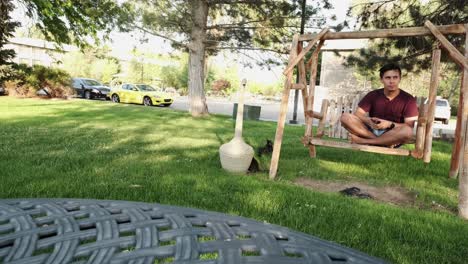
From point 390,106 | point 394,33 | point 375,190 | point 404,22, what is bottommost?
point 375,190

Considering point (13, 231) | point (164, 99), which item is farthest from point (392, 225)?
point (164, 99)

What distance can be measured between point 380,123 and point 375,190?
0.94 meters

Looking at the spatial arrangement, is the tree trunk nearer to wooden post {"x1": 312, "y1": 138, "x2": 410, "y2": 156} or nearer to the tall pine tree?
the tall pine tree

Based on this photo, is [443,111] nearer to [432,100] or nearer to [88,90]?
[432,100]

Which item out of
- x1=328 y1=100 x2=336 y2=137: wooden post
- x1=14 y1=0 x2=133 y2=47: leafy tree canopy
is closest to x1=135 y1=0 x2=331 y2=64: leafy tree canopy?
x1=14 y1=0 x2=133 y2=47: leafy tree canopy

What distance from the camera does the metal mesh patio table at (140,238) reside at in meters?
0.61

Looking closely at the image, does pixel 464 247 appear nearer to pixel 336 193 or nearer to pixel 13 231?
pixel 336 193

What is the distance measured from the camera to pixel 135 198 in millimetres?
3342

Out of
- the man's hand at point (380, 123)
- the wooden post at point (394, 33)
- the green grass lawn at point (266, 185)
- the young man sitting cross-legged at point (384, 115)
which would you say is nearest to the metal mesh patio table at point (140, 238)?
the green grass lawn at point (266, 185)

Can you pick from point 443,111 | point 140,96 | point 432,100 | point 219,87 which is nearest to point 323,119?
point 432,100

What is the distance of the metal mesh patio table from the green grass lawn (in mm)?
1945

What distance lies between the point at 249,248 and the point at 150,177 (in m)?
3.64

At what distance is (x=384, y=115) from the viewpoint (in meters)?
5.12

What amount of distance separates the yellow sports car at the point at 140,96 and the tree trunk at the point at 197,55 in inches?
351
